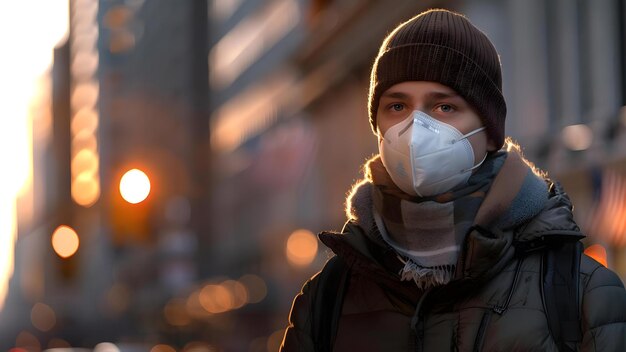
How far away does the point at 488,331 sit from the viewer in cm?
363

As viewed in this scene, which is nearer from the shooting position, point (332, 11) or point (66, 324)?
point (332, 11)

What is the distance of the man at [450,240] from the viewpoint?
3.60 m

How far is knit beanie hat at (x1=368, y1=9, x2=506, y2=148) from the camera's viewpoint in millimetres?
3854

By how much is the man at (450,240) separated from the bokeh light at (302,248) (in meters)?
42.5

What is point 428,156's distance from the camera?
3842mm

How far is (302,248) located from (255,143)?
1546 centimetres

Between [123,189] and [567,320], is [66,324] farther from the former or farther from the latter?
[567,320]

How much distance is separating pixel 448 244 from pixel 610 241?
1828 cm

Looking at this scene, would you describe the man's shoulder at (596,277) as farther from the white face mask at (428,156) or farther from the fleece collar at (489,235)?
the white face mask at (428,156)

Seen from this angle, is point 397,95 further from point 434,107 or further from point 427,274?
point 427,274

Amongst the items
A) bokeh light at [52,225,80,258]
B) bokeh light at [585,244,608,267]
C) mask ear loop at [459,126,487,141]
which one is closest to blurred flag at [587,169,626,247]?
bokeh light at [585,244,608,267]

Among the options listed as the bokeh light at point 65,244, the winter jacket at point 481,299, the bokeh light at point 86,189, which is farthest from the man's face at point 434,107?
the bokeh light at point 86,189

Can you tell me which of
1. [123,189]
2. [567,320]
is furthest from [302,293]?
[123,189]

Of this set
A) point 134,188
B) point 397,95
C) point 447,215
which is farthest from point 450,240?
point 134,188
